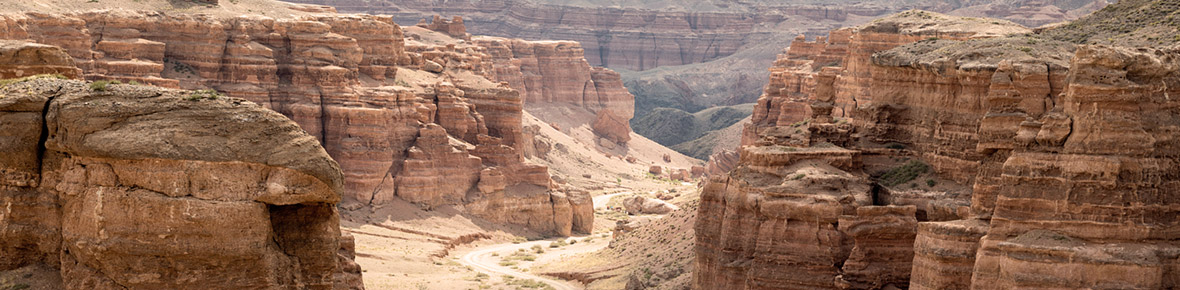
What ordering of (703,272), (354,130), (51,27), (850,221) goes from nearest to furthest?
(850,221) < (703,272) < (51,27) < (354,130)

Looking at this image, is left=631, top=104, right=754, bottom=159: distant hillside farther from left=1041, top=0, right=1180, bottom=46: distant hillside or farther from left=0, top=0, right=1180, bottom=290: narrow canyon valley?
left=1041, top=0, right=1180, bottom=46: distant hillside

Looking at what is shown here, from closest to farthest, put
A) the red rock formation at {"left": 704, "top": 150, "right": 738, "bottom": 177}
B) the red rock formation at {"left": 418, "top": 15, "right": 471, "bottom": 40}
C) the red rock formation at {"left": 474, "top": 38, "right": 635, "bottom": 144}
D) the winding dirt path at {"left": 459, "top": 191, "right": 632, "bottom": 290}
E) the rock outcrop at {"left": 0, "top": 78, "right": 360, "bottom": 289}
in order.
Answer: the rock outcrop at {"left": 0, "top": 78, "right": 360, "bottom": 289}
the winding dirt path at {"left": 459, "top": 191, "right": 632, "bottom": 290}
the red rock formation at {"left": 704, "top": 150, "right": 738, "bottom": 177}
the red rock formation at {"left": 418, "top": 15, "right": 471, "bottom": 40}
the red rock formation at {"left": 474, "top": 38, "right": 635, "bottom": 144}

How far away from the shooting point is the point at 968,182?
42000 millimetres

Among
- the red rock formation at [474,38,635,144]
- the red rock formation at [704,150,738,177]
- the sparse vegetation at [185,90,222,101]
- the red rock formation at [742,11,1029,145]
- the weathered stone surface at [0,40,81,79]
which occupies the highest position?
the sparse vegetation at [185,90,222,101]

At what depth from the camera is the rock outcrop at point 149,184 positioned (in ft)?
90.4

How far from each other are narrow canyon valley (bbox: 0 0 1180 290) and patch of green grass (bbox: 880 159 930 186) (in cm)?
8

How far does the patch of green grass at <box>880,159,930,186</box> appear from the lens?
144 feet

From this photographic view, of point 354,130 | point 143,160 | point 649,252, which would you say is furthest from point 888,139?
point 354,130

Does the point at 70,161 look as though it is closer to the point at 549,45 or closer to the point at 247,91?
the point at 247,91

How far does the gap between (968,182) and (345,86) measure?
126 feet

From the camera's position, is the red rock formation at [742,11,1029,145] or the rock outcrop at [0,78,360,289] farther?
the red rock formation at [742,11,1029,145]

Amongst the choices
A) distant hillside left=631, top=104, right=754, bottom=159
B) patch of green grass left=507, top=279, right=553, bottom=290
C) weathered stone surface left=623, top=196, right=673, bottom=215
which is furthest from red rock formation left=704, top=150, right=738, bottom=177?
distant hillside left=631, top=104, right=754, bottom=159

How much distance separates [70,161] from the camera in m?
28.2

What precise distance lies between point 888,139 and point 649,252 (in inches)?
566
